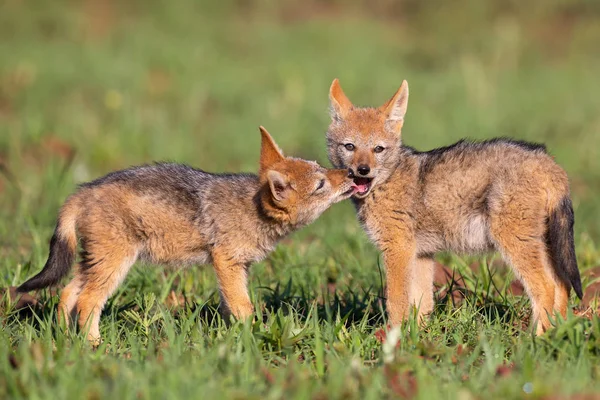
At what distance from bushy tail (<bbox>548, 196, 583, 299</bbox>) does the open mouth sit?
4.49ft

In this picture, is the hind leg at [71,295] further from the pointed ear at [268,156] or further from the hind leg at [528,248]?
the hind leg at [528,248]

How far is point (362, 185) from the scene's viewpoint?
21.3 ft

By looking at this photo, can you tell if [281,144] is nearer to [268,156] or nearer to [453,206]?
[268,156]

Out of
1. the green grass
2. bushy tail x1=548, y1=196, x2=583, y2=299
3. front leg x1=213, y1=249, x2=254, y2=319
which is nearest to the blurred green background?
the green grass

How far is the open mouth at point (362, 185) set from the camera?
6.44 meters

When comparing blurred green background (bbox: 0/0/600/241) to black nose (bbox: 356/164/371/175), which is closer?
black nose (bbox: 356/164/371/175)

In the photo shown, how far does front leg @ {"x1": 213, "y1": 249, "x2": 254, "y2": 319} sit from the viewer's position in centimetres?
599

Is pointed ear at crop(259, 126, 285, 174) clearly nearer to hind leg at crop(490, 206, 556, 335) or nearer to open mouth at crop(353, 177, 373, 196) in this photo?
open mouth at crop(353, 177, 373, 196)

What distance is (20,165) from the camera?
1107cm

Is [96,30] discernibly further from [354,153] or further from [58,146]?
[354,153]

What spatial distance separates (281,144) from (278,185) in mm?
5758

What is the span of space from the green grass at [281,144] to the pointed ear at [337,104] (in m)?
1.32

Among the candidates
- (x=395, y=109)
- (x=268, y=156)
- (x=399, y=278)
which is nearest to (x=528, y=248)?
(x=399, y=278)

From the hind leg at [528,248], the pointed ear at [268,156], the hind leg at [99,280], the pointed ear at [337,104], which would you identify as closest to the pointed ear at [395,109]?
the pointed ear at [337,104]
